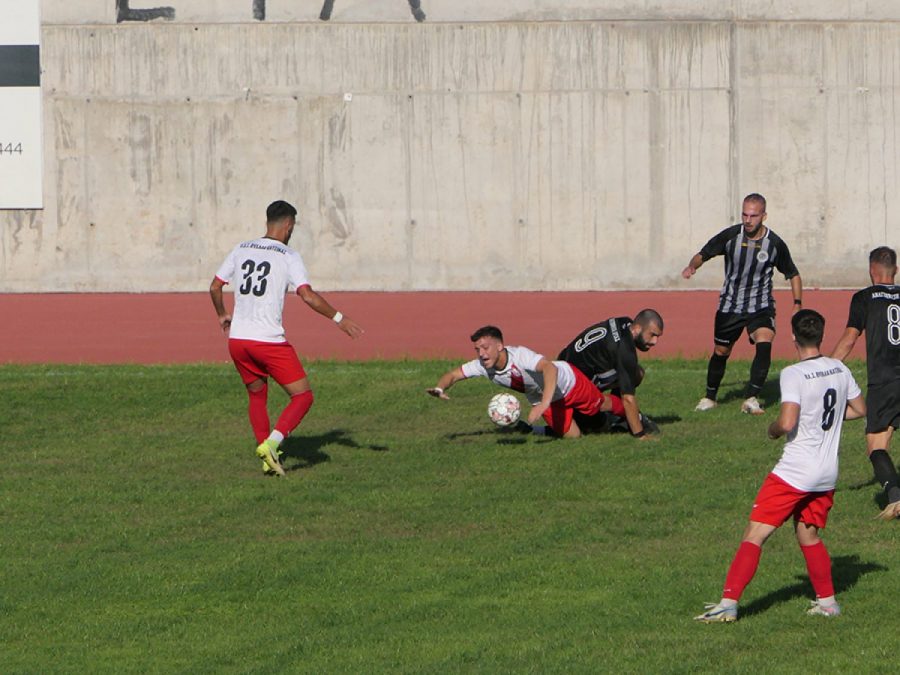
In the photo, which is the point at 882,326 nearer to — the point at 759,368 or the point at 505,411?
the point at 505,411

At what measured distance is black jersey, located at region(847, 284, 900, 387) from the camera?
11.0 m

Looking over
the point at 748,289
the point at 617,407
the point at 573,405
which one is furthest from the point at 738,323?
the point at 573,405

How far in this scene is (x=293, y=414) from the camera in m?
12.7

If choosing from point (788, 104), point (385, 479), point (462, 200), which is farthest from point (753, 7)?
point (385, 479)

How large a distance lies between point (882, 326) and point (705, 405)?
180 inches

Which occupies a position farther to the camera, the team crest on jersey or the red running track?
the red running track

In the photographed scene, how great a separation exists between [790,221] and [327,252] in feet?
27.0

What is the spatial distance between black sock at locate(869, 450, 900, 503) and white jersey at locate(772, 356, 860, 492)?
2.49 m

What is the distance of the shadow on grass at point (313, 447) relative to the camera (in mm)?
13297

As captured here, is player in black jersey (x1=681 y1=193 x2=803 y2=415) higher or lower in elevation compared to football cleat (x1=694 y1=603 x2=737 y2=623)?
higher

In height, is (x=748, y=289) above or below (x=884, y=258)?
below

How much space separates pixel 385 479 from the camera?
12445 mm

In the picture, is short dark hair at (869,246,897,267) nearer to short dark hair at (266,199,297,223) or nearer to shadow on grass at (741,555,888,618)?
shadow on grass at (741,555,888,618)

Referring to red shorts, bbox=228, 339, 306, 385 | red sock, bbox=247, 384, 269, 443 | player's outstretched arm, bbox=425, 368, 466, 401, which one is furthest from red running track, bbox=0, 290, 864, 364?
red shorts, bbox=228, 339, 306, 385
